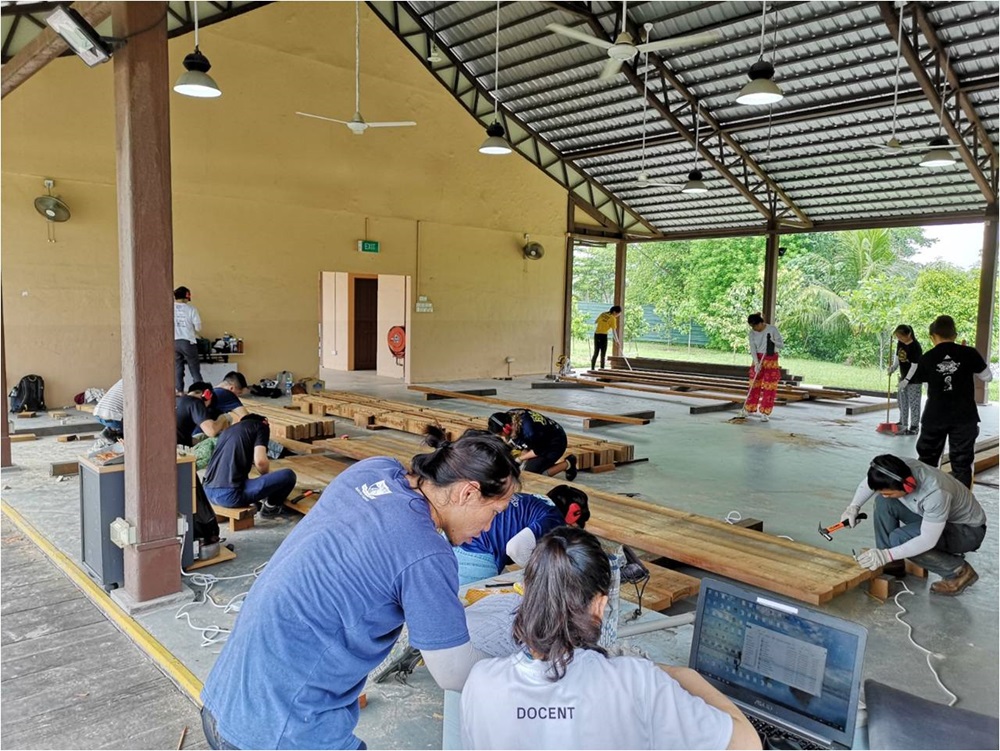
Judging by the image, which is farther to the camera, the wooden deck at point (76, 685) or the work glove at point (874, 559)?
the work glove at point (874, 559)

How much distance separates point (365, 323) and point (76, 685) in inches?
617

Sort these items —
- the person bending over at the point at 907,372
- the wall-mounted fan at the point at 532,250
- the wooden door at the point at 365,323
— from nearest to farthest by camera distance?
the person bending over at the point at 907,372 → the wall-mounted fan at the point at 532,250 → the wooden door at the point at 365,323

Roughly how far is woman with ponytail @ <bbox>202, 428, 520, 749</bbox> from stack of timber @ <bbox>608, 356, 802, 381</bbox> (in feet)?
54.1

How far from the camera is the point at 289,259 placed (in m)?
12.7

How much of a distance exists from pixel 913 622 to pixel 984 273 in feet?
39.9

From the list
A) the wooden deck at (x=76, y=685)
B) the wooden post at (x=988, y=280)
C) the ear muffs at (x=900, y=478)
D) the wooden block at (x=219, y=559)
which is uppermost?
the wooden post at (x=988, y=280)

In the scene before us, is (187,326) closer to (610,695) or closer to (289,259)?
(289,259)

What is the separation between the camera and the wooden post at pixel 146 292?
3621mm

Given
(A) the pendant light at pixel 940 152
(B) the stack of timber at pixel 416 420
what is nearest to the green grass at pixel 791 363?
(A) the pendant light at pixel 940 152

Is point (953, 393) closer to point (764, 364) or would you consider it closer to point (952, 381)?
point (952, 381)

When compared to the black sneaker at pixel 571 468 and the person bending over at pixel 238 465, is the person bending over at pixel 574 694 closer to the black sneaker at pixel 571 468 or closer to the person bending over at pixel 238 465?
the person bending over at pixel 238 465

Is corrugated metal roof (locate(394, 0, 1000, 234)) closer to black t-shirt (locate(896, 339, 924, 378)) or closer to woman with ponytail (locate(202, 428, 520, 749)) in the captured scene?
black t-shirt (locate(896, 339, 924, 378))

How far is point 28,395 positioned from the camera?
32.7 feet

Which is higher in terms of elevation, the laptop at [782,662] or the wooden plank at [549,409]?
the laptop at [782,662]
